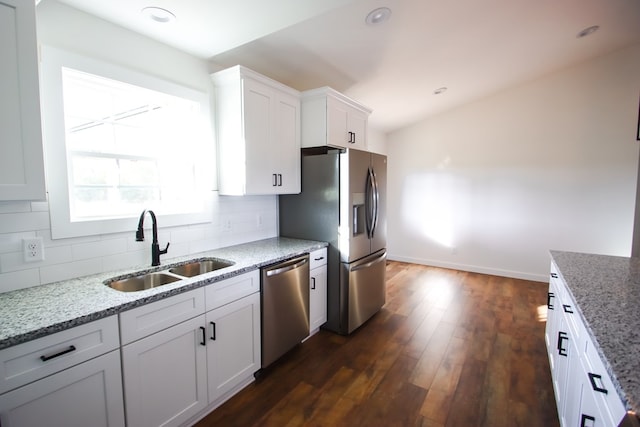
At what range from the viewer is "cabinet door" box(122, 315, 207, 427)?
1419 millimetres

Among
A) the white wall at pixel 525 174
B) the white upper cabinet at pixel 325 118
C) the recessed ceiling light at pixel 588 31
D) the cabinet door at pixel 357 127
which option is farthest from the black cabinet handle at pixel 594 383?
the white wall at pixel 525 174

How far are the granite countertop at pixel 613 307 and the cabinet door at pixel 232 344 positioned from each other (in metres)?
1.76

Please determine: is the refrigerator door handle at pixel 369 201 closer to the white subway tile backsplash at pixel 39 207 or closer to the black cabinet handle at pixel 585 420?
the black cabinet handle at pixel 585 420

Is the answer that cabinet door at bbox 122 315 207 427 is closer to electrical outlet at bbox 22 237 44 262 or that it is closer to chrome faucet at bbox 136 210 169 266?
chrome faucet at bbox 136 210 169 266

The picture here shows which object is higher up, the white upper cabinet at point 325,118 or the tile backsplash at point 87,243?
the white upper cabinet at point 325,118

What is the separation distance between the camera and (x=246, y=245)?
2.71 meters

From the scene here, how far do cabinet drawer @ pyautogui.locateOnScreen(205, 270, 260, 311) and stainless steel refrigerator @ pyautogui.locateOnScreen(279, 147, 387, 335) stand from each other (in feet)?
3.13

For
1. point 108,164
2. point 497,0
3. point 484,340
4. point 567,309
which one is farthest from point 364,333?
point 497,0

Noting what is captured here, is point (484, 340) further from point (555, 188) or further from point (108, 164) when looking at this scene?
point (108, 164)

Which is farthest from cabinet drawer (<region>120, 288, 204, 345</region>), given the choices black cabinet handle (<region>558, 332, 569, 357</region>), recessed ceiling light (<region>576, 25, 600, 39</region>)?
recessed ceiling light (<region>576, 25, 600, 39</region>)

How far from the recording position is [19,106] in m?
1.24

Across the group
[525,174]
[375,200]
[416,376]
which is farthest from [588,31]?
[416,376]

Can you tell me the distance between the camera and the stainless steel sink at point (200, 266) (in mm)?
2135

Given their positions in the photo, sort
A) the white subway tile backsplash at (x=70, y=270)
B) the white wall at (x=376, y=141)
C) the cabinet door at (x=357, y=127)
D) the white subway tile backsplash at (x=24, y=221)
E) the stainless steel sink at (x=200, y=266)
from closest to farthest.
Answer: the white subway tile backsplash at (x=24, y=221), the white subway tile backsplash at (x=70, y=270), the stainless steel sink at (x=200, y=266), the cabinet door at (x=357, y=127), the white wall at (x=376, y=141)
